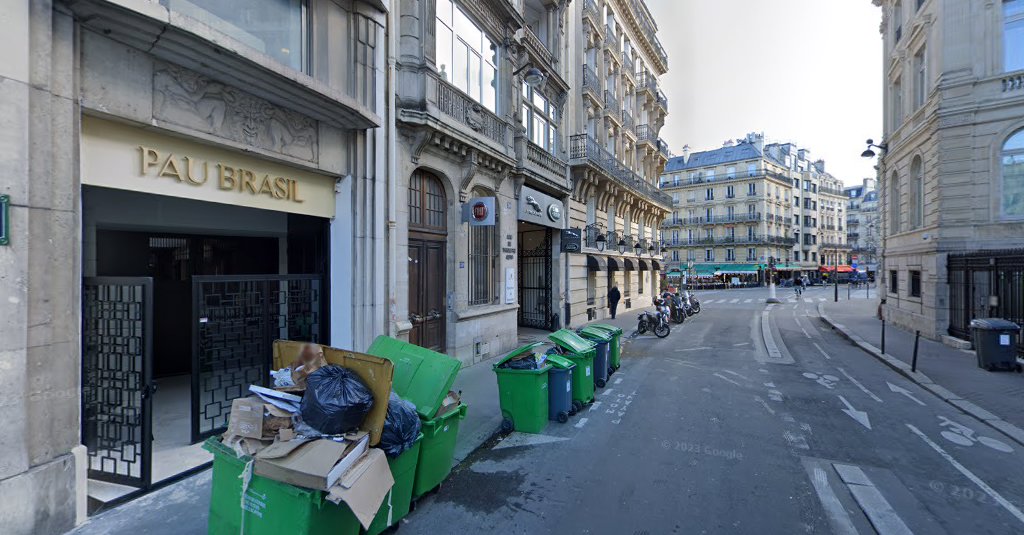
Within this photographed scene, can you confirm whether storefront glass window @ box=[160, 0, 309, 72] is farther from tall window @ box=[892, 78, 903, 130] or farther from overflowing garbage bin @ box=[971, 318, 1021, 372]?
tall window @ box=[892, 78, 903, 130]

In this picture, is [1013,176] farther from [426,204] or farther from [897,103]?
[426,204]

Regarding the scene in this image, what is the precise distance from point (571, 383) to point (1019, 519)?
16.2 feet

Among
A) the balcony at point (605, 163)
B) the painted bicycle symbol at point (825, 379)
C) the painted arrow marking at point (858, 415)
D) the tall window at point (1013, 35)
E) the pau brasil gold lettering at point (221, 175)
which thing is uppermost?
the tall window at point (1013, 35)

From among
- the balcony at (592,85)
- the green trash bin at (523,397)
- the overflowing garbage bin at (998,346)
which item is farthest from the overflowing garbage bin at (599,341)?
the balcony at (592,85)

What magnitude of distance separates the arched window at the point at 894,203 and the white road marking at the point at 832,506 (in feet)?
67.2

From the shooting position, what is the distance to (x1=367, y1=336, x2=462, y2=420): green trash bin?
431 centimetres

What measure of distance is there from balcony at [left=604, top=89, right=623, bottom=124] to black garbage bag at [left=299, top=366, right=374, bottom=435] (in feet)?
71.4

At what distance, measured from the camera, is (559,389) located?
697 cm

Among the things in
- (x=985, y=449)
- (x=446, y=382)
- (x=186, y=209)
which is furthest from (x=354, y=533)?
(x=985, y=449)

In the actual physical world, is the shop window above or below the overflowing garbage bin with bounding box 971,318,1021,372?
above

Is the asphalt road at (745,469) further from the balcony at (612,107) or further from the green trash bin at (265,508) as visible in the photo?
the balcony at (612,107)

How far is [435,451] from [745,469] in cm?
364

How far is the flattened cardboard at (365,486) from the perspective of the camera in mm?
3057

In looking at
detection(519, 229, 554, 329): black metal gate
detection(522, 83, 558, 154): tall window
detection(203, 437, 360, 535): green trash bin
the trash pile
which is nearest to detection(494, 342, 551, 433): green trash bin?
the trash pile
